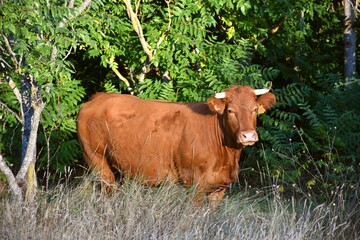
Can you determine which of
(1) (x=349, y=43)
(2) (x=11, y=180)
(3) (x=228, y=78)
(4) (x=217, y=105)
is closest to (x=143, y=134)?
(4) (x=217, y=105)

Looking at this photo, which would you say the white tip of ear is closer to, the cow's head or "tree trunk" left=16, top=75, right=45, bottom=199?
the cow's head

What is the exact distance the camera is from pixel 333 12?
41.1 feet

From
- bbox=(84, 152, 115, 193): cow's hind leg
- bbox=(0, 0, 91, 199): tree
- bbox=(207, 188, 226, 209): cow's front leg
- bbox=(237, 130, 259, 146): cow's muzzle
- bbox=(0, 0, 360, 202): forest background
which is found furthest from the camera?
bbox=(0, 0, 360, 202): forest background

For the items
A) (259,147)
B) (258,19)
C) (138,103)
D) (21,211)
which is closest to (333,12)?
(258,19)

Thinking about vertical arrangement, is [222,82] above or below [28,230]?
above

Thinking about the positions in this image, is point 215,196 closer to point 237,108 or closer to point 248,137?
point 248,137

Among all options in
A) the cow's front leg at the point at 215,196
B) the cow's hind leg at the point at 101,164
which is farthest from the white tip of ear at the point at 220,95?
the cow's hind leg at the point at 101,164

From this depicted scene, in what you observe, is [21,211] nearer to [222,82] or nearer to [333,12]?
[222,82]

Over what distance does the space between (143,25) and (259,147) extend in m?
2.33

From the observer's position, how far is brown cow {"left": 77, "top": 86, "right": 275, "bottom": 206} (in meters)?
8.12

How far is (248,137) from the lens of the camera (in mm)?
7770

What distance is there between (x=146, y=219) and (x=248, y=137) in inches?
69.6

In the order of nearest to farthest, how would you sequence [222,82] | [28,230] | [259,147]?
[28,230] < [222,82] < [259,147]

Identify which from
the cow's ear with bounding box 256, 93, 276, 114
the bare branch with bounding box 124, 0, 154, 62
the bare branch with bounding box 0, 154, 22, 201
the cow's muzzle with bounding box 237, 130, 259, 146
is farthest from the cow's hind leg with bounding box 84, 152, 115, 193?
the bare branch with bounding box 124, 0, 154, 62
